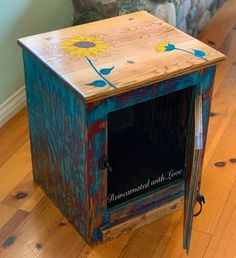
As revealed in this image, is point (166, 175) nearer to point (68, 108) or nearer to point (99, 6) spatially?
point (68, 108)

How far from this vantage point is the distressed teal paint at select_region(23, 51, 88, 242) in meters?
1.29

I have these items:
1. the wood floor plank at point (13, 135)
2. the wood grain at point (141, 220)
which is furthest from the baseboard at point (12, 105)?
the wood grain at point (141, 220)

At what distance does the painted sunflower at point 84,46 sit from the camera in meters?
1.37

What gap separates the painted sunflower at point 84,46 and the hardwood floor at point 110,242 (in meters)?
0.53

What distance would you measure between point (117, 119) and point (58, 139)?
0.33 meters

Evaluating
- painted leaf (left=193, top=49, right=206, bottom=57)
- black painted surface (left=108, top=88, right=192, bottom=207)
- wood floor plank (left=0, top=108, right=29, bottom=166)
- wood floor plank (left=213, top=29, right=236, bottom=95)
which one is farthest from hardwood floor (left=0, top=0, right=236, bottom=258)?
painted leaf (left=193, top=49, right=206, bottom=57)

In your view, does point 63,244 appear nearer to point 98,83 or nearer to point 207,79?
point 98,83

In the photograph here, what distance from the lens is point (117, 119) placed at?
1.69 metres

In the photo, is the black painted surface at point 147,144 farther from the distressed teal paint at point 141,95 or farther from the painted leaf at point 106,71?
the painted leaf at point 106,71

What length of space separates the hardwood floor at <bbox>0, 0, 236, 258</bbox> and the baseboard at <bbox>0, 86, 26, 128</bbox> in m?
0.04

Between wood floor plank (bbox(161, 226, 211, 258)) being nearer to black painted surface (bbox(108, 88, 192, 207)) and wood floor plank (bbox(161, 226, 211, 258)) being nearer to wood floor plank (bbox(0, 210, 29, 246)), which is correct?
black painted surface (bbox(108, 88, 192, 207))

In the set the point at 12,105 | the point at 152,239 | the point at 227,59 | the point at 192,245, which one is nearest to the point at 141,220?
the point at 152,239

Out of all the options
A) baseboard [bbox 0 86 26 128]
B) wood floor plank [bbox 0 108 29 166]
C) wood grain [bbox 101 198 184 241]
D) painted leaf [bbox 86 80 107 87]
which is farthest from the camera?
baseboard [bbox 0 86 26 128]

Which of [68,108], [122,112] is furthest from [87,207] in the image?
[122,112]
